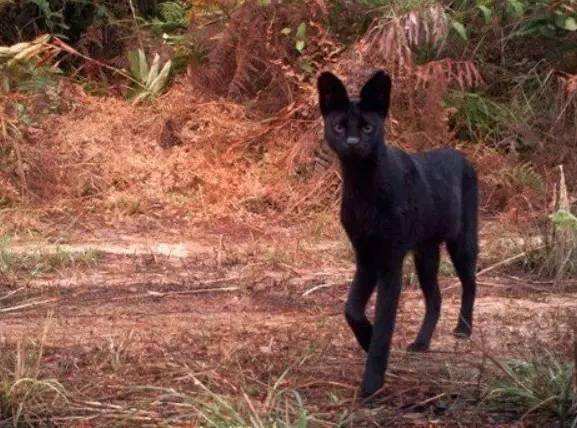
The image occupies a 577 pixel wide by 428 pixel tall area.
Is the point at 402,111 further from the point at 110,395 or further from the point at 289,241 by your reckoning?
the point at 110,395

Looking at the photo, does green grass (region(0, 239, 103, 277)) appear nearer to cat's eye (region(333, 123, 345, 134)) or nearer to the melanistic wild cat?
the melanistic wild cat

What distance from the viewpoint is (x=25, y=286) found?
21.0 feet

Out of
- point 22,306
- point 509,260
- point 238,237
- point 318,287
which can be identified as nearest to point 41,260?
Answer: point 22,306

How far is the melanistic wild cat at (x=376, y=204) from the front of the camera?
173 inches

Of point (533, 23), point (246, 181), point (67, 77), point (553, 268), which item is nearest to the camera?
Result: point (553, 268)

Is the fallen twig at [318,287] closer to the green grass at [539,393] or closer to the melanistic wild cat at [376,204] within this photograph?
the melanistic wild cat at [376,204]

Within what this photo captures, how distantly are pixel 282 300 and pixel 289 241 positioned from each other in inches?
61.5

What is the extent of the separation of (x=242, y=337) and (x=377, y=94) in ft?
4.73

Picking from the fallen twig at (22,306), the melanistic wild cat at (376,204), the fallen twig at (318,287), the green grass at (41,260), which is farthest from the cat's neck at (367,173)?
the green grass at (41,260)

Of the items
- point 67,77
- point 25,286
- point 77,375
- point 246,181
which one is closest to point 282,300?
point 25,286

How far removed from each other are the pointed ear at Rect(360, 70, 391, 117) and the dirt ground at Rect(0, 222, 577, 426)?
1038 millimetres

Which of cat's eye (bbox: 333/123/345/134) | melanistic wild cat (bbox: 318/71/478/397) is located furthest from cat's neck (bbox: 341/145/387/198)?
cat's eye (bbox: 333/123/345/134)

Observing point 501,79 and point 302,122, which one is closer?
point 302,122

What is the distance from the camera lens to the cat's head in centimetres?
438
